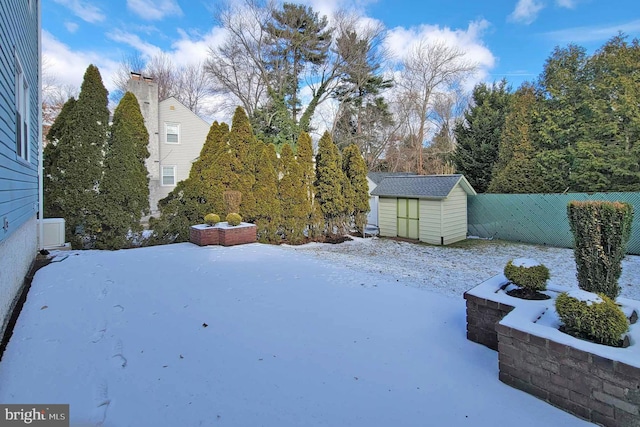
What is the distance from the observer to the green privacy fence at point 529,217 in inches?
362

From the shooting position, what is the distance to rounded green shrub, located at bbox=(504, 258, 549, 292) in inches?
123

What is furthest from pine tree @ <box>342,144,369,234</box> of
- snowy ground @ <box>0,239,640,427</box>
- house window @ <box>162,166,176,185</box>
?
house window @ <box>162,166,176,185</box>

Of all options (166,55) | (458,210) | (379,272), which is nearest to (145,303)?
(379,272)

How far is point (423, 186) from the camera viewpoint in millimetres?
10961

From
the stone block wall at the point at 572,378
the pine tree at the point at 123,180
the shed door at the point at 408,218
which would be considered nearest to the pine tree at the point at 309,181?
the shed door at the point at 408,218

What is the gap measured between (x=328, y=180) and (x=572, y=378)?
29.5ft

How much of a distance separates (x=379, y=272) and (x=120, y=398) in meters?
4.60

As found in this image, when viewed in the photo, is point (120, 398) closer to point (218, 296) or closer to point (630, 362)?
point (218, 296)

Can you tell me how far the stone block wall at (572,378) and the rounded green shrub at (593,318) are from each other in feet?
0.84

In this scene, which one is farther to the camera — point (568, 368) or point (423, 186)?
point (423, 186)

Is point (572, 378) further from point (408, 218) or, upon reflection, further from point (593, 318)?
point (408, 218)

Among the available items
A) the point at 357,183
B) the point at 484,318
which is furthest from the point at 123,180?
the point at 484,318

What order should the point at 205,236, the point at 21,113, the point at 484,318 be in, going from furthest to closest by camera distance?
the point at 205,236 → the point at 21,113 → the point at 484,318

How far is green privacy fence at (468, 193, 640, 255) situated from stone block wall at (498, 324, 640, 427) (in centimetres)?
928
